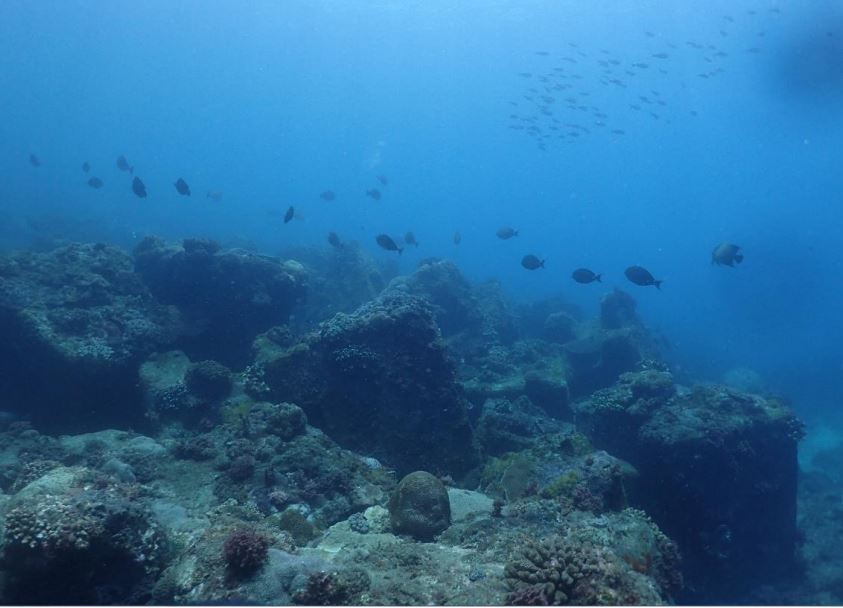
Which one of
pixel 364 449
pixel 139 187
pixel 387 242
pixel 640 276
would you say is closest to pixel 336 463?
pixel 364 449

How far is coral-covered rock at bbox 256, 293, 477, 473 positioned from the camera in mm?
11117

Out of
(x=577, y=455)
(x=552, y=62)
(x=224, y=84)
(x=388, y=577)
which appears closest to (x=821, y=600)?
(x=577, y=455)

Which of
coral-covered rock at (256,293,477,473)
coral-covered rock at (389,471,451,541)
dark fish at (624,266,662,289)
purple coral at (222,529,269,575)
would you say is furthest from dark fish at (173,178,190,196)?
dark fish at (624,266,662,289)

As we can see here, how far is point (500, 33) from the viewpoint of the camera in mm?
75688

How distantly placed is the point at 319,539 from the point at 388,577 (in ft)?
6.84

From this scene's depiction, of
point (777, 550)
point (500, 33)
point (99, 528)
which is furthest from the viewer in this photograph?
point (500, 33)

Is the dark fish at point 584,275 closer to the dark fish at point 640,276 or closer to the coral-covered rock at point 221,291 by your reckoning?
the dark fish at point 640,276

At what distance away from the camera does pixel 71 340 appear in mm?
12305

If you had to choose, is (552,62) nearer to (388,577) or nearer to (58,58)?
(388,577)

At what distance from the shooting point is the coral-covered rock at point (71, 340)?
12.1 meters

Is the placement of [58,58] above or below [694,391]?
above

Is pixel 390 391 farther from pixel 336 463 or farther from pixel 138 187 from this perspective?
pixel 138 187

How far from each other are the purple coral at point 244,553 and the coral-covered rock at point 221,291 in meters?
11.0

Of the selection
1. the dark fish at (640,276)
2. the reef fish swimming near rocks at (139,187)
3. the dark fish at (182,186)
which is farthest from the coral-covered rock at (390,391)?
the reef fish swimming near rocks at (139,187)
